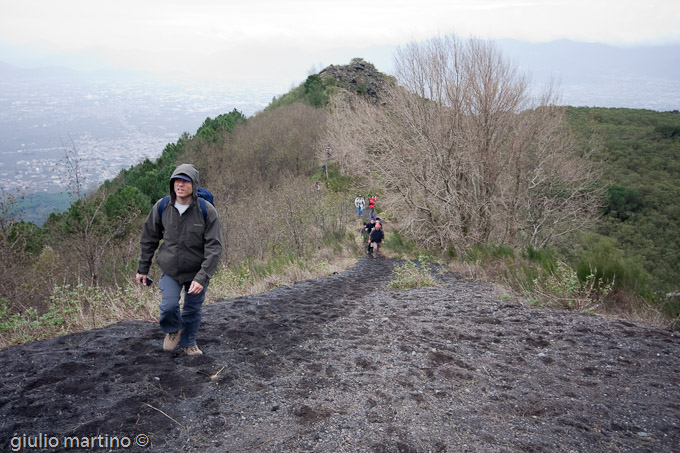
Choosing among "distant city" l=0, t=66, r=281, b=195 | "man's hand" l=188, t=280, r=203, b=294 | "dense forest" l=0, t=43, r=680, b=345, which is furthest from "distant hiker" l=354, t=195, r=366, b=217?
"man's hand" l=188, t=280, r=203, b=294

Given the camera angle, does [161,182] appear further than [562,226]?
Yes

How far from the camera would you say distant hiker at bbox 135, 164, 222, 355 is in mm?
3615

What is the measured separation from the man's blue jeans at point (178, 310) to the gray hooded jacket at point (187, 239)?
0.09 metres

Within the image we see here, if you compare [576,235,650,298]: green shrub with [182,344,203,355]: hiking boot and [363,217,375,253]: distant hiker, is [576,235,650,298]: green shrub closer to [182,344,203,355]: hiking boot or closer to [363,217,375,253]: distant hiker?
[182,344,203,355]: hiking boot

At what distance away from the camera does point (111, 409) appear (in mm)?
2873

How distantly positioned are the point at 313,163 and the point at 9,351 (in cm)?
3432

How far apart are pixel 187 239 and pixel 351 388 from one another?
6.29 feet

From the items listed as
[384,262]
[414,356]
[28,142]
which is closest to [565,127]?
[384,262]

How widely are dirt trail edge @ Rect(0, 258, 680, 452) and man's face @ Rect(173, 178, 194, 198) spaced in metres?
1.50

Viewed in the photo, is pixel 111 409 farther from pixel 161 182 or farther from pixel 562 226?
pixel 161 182

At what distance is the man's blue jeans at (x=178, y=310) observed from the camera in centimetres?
364

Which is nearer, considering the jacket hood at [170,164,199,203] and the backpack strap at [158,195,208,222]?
the jacket hood at [170,164,199,203]

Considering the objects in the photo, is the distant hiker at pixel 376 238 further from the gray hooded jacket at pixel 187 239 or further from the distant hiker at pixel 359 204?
the gray hooded jacket at pixel 187 239

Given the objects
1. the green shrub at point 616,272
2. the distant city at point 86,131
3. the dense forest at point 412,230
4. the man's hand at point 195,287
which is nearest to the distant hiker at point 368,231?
the dense forest at point 412,230
